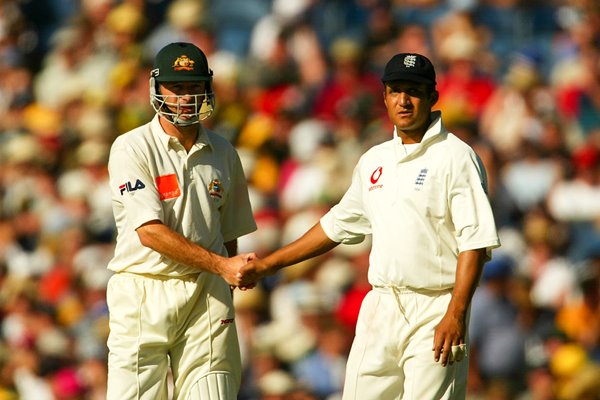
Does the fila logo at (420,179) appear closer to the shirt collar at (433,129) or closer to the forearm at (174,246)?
the shirt collar at (433,129)

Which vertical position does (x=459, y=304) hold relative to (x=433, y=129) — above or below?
below

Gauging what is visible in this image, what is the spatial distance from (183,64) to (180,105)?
0.19m

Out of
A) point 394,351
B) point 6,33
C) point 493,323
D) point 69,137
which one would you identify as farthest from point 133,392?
point 6,33

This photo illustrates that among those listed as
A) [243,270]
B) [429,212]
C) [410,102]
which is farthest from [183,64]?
[429,212]

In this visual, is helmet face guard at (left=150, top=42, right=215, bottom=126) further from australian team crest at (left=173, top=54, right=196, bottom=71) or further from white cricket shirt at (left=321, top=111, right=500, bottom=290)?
white cricket shirt at (left=321, top=111, right=500, bottom=290)

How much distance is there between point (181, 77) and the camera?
635 centimetres

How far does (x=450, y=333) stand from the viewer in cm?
579

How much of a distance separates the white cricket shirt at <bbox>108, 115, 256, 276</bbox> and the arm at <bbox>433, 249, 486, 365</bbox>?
4.13 ft

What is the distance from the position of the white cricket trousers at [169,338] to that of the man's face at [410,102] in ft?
3.94

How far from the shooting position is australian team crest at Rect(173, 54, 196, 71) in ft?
20.9

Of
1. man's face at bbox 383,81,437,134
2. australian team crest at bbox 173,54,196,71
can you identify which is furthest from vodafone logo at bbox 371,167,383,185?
australian team crest at bbox 173,54,196,71

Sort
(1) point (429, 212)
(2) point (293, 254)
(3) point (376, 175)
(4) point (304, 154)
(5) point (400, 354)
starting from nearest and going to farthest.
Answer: (1) point (429, 212) → (5) point (400, 354) → (3) point (376, 175) → (2) point (293, 254) → (4) point (304, 154)

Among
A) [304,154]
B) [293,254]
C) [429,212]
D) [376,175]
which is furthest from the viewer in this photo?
[304,154]

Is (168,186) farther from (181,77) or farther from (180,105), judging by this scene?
(181,77)
